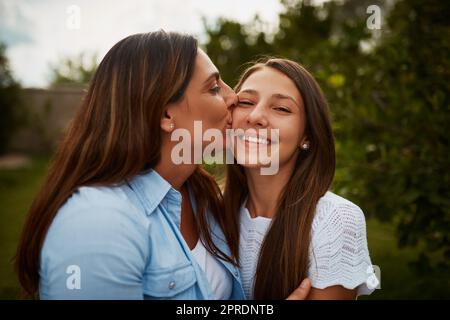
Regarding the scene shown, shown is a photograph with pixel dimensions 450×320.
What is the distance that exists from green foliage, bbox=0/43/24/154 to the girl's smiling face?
9842mm

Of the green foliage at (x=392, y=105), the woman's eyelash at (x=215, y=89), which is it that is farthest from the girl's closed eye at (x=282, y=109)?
the green foliage at (x=392, y=105)

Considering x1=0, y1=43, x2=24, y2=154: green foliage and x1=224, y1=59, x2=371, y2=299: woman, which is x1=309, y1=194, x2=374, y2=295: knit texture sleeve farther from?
x1=0, y1=43, x2=24, y2=154: green foliage

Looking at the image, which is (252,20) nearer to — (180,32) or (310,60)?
(310,60)

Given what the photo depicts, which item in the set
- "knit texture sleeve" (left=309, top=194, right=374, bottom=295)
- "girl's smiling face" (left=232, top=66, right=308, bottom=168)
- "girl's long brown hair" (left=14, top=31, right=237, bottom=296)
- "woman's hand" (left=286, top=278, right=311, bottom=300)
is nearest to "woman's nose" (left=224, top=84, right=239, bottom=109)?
"girl's smiling face" (left=232, top=66, right=308, bottom=168)

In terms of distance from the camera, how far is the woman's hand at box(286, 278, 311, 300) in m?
2.06

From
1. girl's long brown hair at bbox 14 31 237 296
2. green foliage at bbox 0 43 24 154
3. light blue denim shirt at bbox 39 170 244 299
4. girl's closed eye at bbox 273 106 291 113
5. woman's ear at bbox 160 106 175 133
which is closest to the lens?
light blue denim shirt at bbox 39 170 244 299

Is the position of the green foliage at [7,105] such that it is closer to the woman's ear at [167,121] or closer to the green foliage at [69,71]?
the green foliage at [69,71]

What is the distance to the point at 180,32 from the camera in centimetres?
213

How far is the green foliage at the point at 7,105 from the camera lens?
10992 millimetres

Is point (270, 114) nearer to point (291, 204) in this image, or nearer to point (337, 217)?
point (291, 204)

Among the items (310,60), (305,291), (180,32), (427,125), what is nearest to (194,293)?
(305,291)

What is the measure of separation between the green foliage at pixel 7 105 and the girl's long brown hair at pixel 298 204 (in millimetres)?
9958

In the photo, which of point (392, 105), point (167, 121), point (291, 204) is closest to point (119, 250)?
point (167, 121)

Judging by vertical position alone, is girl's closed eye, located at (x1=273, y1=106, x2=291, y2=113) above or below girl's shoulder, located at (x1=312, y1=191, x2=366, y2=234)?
above
